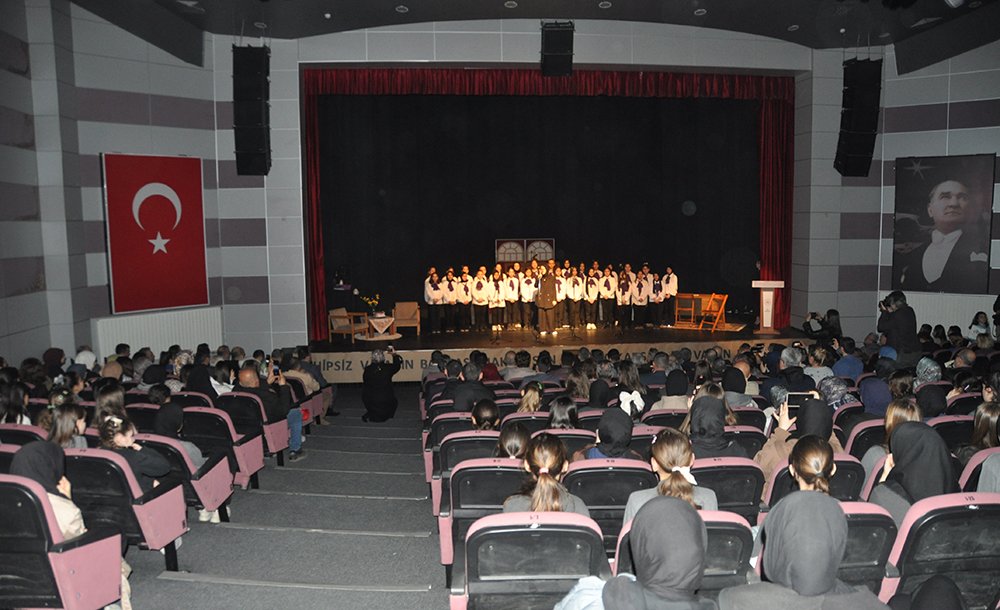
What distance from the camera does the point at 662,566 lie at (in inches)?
105

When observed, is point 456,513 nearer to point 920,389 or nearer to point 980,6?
point 920,389

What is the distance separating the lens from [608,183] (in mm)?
17406

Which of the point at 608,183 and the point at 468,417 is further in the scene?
the point at 608,183

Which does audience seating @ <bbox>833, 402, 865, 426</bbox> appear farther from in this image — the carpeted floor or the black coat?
the black coat

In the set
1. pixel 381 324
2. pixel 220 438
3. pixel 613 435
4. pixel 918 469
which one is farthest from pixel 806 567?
pixel 381 324

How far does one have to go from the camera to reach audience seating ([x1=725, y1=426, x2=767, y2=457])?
5.34 m

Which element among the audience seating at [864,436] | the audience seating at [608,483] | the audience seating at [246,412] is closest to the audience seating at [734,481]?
the audience seating at [608,483]

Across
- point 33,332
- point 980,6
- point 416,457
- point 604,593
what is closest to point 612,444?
point 604,593

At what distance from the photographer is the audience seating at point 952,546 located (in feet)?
11.1

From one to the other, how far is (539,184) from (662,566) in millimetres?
14980

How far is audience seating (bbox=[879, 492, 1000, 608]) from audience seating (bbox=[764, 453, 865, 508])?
2.94 feet

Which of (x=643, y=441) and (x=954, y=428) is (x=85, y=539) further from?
(x=954, y=428)

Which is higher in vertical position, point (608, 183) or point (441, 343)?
point (608, 183)

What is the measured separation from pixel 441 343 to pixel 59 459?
9.89 metres
